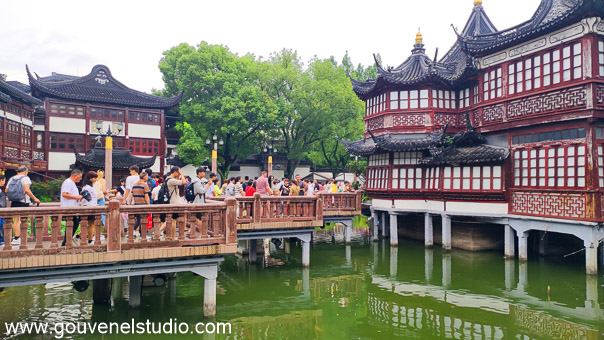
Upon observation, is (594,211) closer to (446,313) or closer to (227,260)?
(446,313)

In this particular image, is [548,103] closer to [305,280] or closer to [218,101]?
[305,280]

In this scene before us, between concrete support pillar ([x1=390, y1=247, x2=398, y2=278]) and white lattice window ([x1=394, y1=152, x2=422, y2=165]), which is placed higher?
white lattice window ([x1=394, y1=152, x2=422, y2=165])

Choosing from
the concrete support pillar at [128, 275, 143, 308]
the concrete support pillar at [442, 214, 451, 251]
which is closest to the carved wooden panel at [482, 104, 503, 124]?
the concrete support pillar at [442, 214, 451, 251]

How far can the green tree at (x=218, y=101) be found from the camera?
110 feet

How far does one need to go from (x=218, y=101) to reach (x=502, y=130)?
22569 millimetres

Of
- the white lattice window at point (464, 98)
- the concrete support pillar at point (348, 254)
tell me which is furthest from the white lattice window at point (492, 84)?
the concrete support pillar at point (348, 254)

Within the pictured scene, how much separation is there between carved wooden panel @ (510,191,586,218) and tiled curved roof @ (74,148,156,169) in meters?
25.9

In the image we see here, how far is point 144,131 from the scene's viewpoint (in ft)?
121

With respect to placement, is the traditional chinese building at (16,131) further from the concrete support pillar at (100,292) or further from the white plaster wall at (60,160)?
the concrete support pillar at (100,292)

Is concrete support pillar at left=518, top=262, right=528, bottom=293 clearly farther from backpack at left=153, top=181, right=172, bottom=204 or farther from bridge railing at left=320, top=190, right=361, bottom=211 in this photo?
backpack at left=153, top=181, right=172, bottom=204

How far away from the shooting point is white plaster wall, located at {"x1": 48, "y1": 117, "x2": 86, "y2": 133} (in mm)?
33250

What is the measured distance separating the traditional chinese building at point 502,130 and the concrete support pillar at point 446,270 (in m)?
1.19

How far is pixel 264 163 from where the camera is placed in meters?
42.0

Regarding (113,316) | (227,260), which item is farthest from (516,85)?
(113,316)
